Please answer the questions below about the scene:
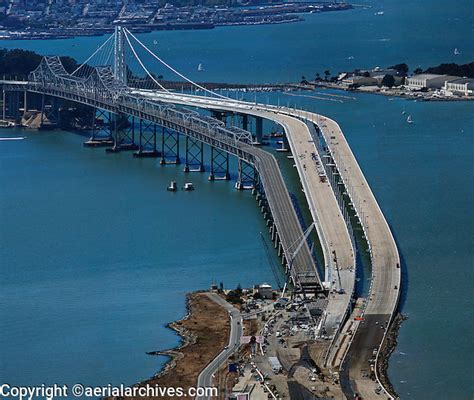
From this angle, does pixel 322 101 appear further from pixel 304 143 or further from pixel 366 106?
pixel 304 143

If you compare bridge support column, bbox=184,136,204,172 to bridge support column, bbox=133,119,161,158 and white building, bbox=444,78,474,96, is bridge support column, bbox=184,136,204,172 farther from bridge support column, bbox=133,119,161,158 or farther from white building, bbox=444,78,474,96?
white building, bbox=444,78,474,96

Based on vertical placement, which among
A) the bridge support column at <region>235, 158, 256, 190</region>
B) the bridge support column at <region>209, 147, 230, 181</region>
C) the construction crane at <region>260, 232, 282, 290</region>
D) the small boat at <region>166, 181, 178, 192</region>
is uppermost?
the construction crane at <region>260, 232, 282, 290</region>

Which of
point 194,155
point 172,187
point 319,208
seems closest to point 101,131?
point 194,155

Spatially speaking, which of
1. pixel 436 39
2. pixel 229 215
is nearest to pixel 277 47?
pixel 436 39

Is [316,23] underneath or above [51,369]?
underneath

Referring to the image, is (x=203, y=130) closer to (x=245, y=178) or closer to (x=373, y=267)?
(x=245, y=178)

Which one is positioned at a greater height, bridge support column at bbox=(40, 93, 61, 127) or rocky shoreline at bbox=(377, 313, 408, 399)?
rocky shoreline at bbox=(377, 313, 408, 399)

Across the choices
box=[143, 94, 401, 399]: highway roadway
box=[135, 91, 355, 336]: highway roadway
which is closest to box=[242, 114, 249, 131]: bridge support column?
box=[135, 91, 355, 336]: highway roadway
